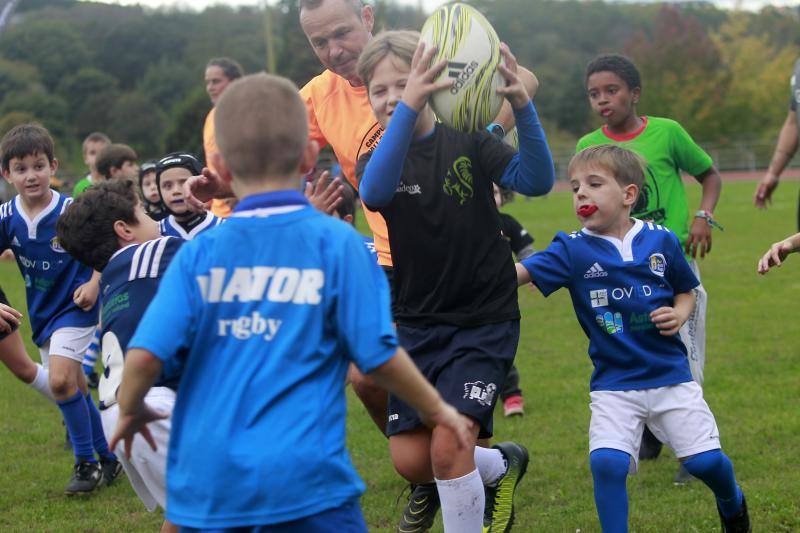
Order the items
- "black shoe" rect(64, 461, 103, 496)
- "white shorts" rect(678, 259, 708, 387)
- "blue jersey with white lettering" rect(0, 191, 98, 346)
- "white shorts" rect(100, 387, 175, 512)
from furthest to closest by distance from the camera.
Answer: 1. "blue jersey with white lettering" rect(0, 191, 98, 346)
2. "black shoe" rect(64, 461, 103, 496)
3. "white shorts" rect(678, 259, 708, 387)
4. "white shorts" rect(100, 387, 175, 512)

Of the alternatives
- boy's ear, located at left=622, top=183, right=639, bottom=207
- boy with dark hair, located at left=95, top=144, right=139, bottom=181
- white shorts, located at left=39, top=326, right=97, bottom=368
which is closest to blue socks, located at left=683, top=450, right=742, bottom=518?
boy's ear, located at left=622, top=183, right=639, bottom=207

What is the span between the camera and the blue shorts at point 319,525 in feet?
8.14

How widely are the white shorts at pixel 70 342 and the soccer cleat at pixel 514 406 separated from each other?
285 centimetres

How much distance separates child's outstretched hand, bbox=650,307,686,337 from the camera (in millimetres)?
3972

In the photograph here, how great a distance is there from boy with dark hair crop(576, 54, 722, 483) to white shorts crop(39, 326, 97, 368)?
125 inches

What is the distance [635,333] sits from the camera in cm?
408

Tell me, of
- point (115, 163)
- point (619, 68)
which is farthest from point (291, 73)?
point (619, 68)

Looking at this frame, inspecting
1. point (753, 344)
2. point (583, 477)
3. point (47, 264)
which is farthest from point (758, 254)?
point (47, 264)

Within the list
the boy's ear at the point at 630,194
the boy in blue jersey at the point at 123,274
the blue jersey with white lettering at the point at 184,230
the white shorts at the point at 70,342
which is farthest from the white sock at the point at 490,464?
the white shorts at the point at 70,342

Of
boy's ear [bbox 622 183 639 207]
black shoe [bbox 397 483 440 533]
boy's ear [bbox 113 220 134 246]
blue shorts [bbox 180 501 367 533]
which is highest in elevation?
boy's ear [bbox 622 183 639 207]

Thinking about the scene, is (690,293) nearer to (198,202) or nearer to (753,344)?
(198,202)

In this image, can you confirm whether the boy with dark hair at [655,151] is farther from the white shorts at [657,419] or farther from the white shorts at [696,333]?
the white shorts at [657,419]

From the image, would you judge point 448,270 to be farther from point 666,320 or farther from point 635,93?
point 635,93

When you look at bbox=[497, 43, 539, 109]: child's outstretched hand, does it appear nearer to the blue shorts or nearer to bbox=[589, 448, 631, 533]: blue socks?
bbox=[589, 448, 631, 533]: blue socks
